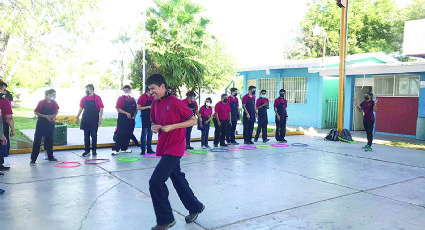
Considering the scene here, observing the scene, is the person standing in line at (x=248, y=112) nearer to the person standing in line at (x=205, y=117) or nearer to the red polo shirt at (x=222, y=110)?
the red polo shirt at (x=222, y=110)

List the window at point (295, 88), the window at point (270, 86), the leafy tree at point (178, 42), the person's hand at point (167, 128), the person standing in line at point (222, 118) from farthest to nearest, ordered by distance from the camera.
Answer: the window at point (270, 86), the window at point (295, 88), the leafy tree at point (178, 42), the person standing in line at point (222, 118), the person's hand at point (167, 128)

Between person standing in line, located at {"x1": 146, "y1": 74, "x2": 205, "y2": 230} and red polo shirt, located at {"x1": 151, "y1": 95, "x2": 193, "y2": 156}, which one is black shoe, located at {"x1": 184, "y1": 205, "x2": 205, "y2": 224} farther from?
red polo shirt, located at {"x1": 151, "y1": 95, "x2": 193, "y2": 156}

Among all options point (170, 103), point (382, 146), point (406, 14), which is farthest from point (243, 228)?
point (406, 14)

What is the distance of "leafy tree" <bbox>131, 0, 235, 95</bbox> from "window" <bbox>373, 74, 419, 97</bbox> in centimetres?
879

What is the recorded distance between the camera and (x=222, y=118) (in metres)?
10.5

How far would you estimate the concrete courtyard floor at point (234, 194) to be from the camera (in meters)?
4.17

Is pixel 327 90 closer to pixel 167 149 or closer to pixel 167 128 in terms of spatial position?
pixel 167 149

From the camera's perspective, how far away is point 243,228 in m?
3.97

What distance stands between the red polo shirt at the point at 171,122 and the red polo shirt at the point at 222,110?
638 cm

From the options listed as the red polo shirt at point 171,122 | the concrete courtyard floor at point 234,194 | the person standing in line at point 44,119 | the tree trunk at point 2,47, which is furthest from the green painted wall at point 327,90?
the red polo shirt at point 171,122

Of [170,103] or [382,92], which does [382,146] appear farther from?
[170,103]

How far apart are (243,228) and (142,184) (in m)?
2.46

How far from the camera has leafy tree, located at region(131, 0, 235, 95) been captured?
17688mm

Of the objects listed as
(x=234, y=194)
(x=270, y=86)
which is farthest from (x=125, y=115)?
(x=270, y=86)
